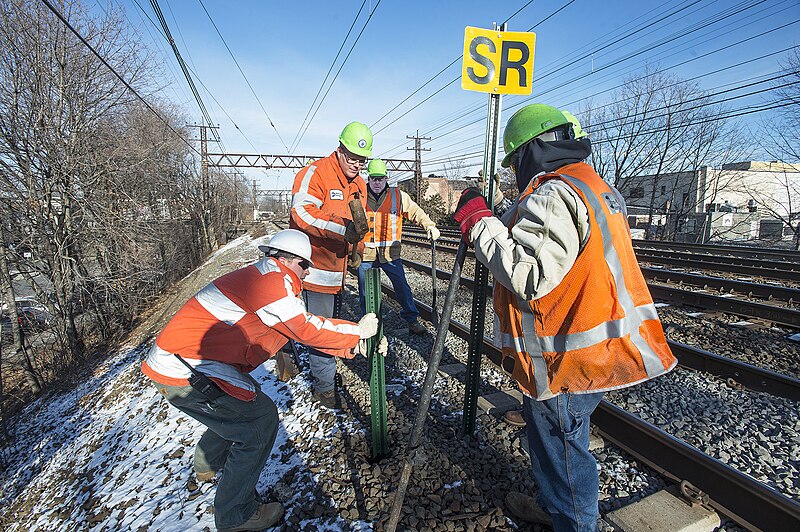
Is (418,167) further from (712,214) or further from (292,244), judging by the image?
(292,244)

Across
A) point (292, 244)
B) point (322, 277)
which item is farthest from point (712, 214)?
point (292, 244)

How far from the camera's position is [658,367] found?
1.76 m

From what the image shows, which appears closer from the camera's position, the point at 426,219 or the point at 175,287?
the point at 426,219

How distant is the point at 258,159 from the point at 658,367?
36.2 meters

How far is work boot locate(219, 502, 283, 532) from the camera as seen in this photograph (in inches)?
102

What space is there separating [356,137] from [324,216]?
832 millimetres

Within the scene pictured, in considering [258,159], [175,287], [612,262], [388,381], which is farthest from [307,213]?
[258,159]

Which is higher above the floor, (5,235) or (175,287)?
(5,235)

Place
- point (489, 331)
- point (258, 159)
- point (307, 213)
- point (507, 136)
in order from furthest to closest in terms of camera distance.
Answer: point (258, 159), point (489, 331), point (307, 213), point (507, 136)

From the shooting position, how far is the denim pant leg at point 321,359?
3.85 metres

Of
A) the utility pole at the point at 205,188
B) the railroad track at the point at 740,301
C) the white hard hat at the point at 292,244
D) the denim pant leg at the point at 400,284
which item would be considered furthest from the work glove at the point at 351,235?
the utility pole at the point at 205,188

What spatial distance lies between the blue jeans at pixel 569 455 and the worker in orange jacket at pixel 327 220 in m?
2.29

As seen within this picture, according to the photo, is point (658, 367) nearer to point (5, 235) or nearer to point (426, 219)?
point (426, 219)

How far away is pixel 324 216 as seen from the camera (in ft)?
12.5
